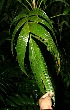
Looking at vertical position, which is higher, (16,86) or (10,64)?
(10,64)

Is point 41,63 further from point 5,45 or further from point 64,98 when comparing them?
point 5,45


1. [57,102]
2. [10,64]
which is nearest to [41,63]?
[57,102]

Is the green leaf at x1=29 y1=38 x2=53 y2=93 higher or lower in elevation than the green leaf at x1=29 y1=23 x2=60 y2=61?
lower

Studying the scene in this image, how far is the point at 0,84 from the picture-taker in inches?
47.3

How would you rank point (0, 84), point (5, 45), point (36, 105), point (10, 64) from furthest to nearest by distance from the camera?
1. point (5, 45)
2. point (10, 64)
3. point (0, 84)
4. point (36, 105)

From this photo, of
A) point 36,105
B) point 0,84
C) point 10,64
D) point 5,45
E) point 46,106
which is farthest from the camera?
point 5,45

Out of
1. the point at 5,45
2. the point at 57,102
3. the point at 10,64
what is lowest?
the point at 57,102

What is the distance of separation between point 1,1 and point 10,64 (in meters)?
0.51

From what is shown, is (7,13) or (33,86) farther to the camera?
(7,13)

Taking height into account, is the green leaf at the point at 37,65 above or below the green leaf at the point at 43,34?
below

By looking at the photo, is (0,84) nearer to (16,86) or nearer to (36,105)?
(16,86)

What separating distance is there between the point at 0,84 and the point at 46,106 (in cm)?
62

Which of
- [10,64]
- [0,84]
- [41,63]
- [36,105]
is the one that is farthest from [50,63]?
[10,64]

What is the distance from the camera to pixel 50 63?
2.90 ft
